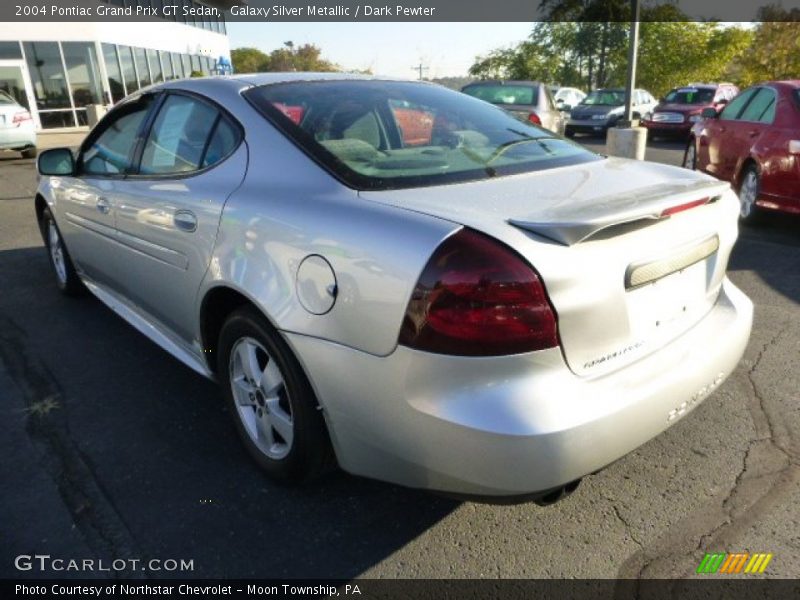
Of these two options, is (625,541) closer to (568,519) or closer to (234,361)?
(568,519)

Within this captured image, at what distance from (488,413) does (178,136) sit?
205 cm

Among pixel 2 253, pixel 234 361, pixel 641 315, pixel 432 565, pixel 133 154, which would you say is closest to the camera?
pixel 641 315

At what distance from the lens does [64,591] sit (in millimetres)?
1988

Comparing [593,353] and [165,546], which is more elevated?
[593,353]

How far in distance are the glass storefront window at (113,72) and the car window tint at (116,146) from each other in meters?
20.7

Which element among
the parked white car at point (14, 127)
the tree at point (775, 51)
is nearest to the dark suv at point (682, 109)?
the tree at point (775, 51)

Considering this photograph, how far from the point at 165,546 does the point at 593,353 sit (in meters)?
1.57

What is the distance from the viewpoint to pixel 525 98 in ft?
34.3

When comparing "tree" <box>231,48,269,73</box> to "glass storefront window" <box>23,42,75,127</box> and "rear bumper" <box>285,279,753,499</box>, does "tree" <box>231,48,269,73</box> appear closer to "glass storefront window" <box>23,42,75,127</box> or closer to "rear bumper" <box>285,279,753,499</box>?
"glass storefront window" <box>23,42,75,127</box>

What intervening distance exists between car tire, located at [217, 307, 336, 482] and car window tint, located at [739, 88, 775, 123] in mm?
5941

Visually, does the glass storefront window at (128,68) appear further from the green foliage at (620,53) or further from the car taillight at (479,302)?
the car taillight at (479,302)

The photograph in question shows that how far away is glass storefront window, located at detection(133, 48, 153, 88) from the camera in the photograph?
24.0 m

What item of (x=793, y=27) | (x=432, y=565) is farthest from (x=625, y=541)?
(x=793, y=27)

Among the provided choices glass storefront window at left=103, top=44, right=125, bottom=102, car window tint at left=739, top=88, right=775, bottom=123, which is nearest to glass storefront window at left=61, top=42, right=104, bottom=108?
glass storefront window at left=103, top=44, right=125, bottom=102
